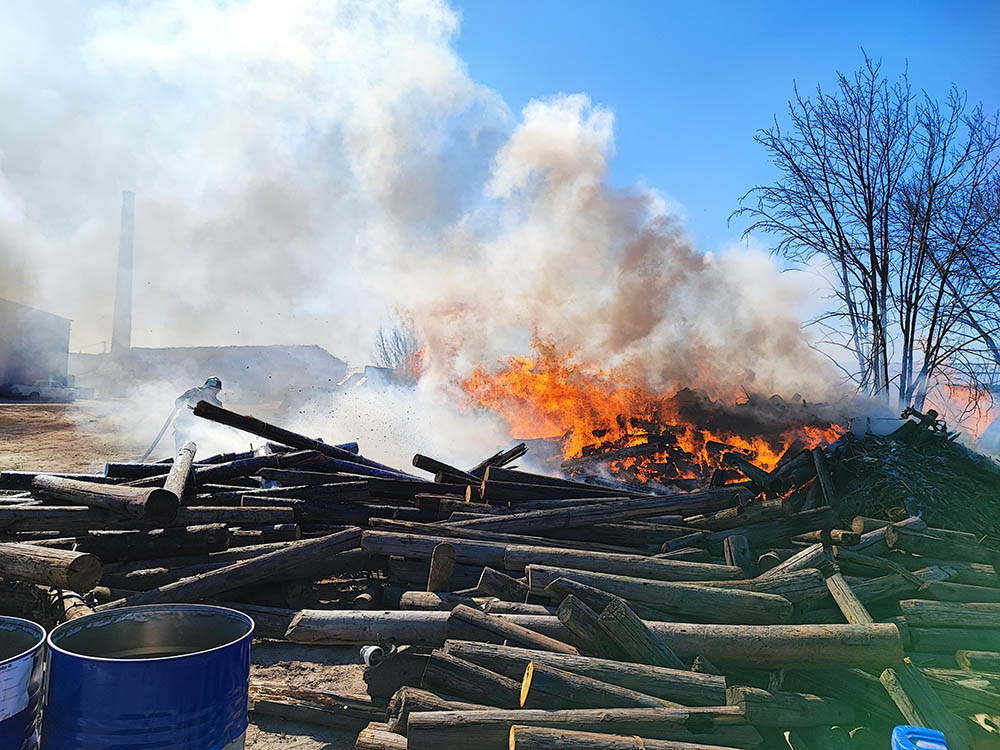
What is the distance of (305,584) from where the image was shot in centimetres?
659

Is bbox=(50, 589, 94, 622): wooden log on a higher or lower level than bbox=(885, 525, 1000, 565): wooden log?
lower

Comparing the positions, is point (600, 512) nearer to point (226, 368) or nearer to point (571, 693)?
point (571, 693)

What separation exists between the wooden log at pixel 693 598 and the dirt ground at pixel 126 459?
191cm

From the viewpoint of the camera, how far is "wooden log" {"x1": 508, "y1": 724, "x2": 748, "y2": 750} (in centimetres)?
345

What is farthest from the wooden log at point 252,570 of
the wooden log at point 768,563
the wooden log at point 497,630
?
the wooden log at point 768,563

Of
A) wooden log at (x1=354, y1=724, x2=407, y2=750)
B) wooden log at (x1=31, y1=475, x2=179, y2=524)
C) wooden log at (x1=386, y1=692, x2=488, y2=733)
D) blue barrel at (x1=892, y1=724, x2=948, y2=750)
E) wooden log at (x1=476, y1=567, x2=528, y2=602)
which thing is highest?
wooden log at (x1=31, y1=475, x2=179, y2=524)

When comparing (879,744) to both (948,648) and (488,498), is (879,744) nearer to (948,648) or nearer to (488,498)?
(948,648)

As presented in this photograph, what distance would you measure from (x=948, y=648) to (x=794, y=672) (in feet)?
5.45

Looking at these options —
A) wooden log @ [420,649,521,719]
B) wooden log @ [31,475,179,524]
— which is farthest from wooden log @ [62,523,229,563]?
wooden log @ [420,649,521,719]

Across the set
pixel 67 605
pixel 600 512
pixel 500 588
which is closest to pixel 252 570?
pixel 67 605

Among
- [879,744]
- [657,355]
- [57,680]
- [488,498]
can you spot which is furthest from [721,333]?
[57,680]

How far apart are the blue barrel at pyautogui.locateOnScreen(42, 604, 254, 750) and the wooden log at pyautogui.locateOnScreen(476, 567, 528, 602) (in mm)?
3016

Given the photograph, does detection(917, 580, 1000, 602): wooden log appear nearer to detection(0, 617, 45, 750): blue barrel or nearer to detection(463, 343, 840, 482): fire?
detection(0, 617, 45, 750): blue barrel

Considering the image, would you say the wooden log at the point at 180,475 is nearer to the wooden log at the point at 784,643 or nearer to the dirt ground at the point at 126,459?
the dirt ground at the point at 126,459
